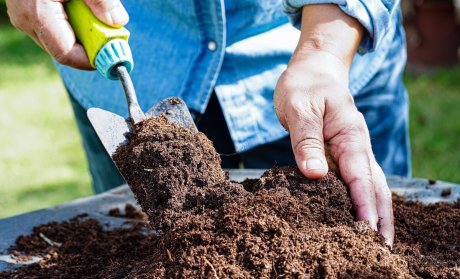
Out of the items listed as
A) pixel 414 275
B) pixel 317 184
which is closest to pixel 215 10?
pixel 317 184

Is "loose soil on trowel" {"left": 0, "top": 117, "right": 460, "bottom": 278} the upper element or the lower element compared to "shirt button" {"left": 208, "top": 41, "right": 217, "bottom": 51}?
lower

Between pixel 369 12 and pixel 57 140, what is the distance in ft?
12.1

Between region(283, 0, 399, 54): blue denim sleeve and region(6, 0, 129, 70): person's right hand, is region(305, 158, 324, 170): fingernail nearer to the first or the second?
region(283, 0, 399, 54): blue denim sleeve

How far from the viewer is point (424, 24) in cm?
554

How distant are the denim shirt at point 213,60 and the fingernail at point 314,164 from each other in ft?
2.05

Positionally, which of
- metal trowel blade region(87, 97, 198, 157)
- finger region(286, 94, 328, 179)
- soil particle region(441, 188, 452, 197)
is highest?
metal trowel blade region(87, 97, 198, 157)

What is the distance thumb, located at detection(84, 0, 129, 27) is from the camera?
1.75 m

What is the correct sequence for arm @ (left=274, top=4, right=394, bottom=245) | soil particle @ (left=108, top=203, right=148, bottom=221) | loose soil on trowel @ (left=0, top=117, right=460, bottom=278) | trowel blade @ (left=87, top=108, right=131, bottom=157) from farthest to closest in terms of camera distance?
soil particle @ (left=108, top=203, right=148, bottom=221) < trowel blade @ (left=87, top=108, right=131, bottom=157) < arm @ (left=274, top=4, right=394, bottom=245) < loose soil on trowel @ (left=0, top=117, right=460, bottom=278)

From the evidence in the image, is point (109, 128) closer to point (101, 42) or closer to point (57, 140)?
point (101, 42)

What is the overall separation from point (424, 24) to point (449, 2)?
262mm

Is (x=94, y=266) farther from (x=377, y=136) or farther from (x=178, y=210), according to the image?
(x=377, y=136)

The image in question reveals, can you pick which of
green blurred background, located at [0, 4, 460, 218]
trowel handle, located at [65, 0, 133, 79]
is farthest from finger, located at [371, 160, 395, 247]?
green blurred background, located at [0, 4, 460, 218]

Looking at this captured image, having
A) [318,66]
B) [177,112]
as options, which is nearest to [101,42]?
[177,112]

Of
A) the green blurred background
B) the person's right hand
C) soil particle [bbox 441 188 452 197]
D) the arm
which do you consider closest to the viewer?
the arm
